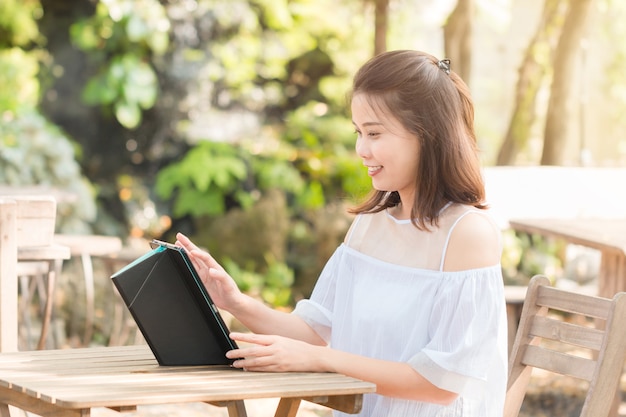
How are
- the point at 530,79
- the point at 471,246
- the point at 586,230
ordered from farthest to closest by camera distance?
the point at 530,79 → the point at 586,230 → the point at 471,246

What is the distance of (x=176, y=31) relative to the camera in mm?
11461

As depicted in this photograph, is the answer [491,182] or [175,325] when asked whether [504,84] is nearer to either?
[491,182]

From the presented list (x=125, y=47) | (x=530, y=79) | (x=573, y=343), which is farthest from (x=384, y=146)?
(x=530, y=79)

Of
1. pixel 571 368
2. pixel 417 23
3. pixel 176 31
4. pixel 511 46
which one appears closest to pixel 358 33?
pixel 176 31

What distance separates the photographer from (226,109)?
38.2 ft

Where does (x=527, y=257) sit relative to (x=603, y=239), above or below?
below

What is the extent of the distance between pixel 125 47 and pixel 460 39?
350 cm

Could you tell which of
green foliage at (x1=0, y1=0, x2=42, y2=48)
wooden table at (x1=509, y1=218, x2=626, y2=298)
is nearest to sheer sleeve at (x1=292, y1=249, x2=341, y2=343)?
wooden table at (x1=509, y1=218, x2=626, y2=298)

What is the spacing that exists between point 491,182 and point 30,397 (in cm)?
806

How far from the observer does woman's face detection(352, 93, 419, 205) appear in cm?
238

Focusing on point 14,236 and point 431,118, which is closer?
point 431,118

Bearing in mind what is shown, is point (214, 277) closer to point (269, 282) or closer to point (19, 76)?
point (269, 282)

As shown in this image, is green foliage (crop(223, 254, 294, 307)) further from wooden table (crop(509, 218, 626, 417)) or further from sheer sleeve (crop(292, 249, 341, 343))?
sheer sleeve (crop(292, 249, 341, 343))

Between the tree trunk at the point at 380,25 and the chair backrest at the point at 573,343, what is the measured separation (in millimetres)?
7197
